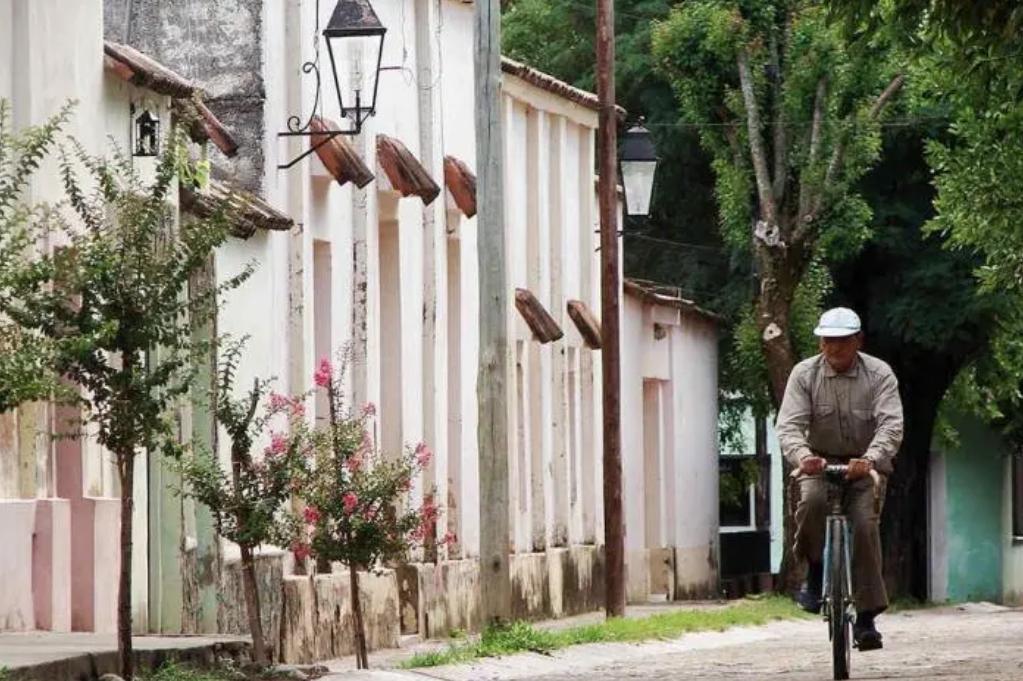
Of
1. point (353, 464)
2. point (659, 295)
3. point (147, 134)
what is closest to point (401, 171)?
point (147, 134)

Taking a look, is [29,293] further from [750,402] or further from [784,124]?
[750,402]

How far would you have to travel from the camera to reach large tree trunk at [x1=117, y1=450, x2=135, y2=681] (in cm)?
1568

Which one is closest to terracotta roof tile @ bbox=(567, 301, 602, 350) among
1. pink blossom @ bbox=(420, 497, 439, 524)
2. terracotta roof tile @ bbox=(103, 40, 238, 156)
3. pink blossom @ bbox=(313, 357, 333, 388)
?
terracotta roof tile @ bbox=(103, 40, 238, 156)

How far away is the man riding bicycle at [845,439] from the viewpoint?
53.6ft

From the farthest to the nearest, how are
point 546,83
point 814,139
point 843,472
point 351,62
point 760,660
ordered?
point 814,139 < point 546,83 < point 351,62 < point 760,660 < point 843,472

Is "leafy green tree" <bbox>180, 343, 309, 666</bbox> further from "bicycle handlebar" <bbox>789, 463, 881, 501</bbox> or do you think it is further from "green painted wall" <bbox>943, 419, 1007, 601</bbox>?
"green painted wall" <bbox>943, 419, 1007, 601</bbox>

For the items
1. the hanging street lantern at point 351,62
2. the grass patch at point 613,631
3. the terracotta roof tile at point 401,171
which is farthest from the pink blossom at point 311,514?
the terracotta roof tile at point 401,171

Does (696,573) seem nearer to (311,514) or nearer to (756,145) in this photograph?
(756,145)

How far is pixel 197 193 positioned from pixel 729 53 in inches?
→ 677

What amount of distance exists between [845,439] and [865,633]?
1059 millimetres

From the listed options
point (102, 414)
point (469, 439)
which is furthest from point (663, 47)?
point (102, 414)

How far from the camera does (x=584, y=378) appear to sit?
126 feet

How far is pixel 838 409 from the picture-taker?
16.5 metres

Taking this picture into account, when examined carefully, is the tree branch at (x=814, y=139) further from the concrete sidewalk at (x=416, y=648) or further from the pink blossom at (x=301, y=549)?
the pink blossom at (x=301, y=549)
